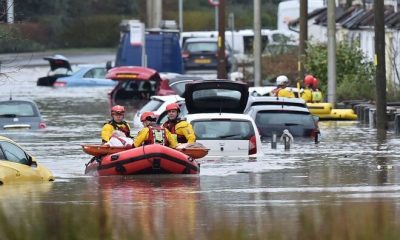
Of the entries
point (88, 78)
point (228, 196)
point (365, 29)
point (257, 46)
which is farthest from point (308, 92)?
point (88, 78)

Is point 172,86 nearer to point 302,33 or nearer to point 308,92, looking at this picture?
point 302,33

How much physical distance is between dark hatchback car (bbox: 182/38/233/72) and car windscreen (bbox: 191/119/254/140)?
40996 mm

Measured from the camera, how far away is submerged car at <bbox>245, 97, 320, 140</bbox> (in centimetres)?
3256

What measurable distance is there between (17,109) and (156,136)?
17.0 meters

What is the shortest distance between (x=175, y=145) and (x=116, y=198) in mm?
4219

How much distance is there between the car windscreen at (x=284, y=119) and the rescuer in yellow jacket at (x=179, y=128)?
6.79 m

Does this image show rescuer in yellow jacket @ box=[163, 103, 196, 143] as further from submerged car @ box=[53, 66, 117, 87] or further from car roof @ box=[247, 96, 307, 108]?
submerged car @ box=[53, 66, 117, 87]

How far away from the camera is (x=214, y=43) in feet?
229

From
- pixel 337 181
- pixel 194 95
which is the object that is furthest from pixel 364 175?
pixel 194 95

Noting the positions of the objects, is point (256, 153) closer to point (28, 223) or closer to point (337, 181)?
point (337, 181)

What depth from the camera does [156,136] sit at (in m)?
24.7

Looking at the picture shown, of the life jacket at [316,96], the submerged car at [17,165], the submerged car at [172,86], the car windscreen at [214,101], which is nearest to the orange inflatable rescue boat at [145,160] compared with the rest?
the submerged car at [17,165]

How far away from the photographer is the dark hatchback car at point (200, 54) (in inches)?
2726

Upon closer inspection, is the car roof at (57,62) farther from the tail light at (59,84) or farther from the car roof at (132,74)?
the car roof at (132,74)
